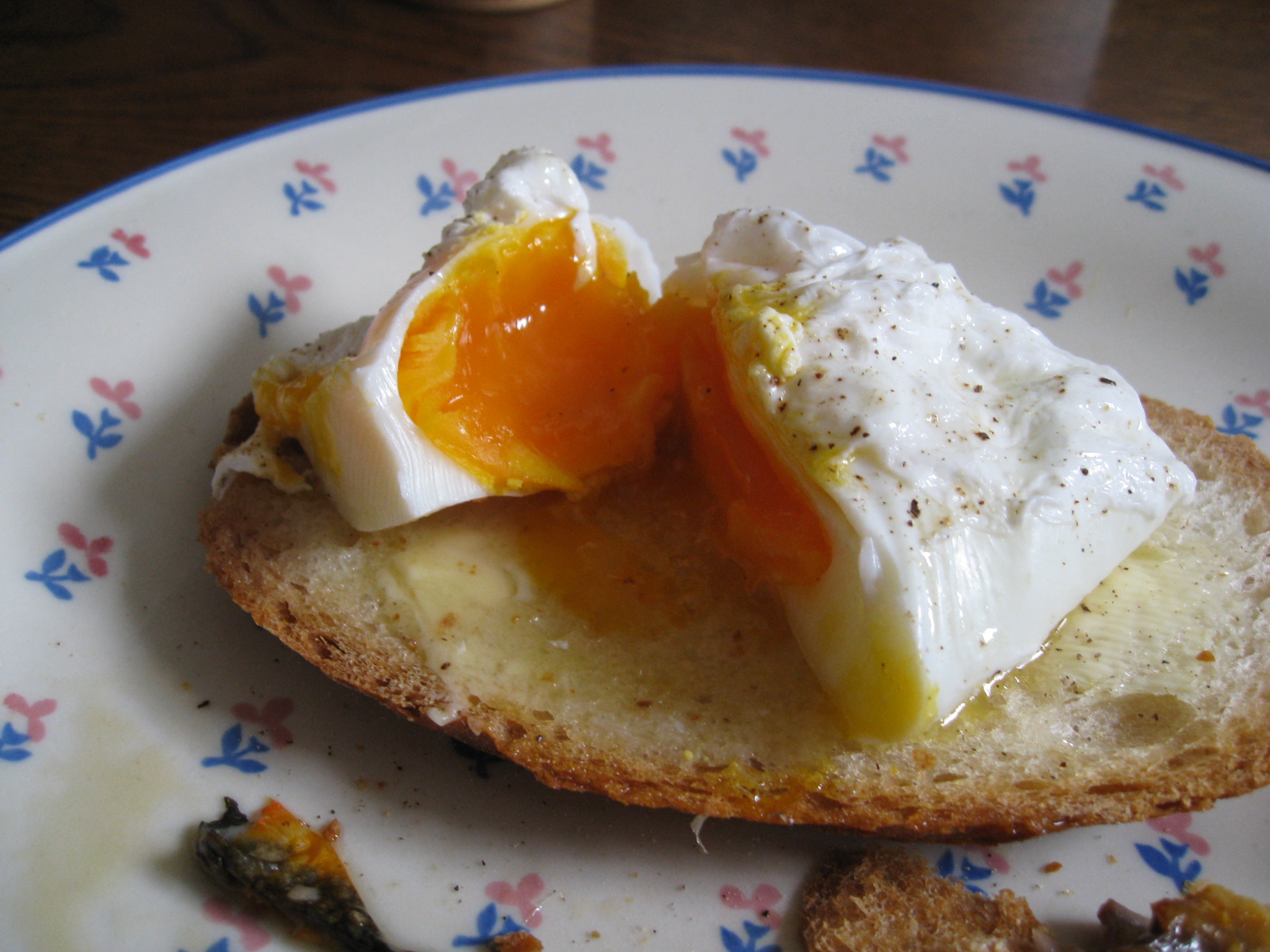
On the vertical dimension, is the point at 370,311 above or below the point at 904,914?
above

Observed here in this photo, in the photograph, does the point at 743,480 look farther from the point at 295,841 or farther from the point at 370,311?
the point at 370,311

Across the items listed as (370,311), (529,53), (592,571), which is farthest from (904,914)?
(529,53)

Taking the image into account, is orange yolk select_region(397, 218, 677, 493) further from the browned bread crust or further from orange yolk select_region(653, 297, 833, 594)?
the browned bread crust

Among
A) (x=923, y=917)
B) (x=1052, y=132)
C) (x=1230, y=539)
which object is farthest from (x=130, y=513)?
(x=1052, y=132)

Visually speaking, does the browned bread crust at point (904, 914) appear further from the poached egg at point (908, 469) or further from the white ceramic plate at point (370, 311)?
the poached egg at point (908, 469)

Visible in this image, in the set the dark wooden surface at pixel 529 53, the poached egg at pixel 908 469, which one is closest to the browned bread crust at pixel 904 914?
the poached egg at pixel 908 469

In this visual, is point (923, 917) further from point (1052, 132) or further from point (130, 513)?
point (1052, 132)
